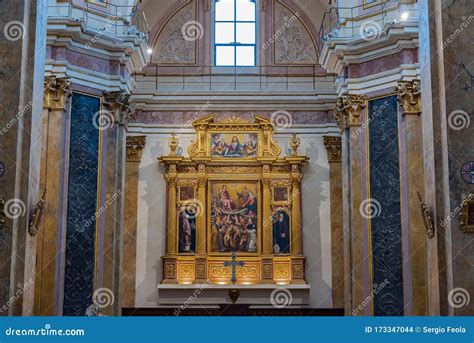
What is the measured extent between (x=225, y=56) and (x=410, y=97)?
7.61 m

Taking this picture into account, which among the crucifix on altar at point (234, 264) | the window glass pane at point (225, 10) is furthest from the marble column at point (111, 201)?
the window glass pane at point (225, 10)

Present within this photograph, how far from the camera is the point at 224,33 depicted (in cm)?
2147

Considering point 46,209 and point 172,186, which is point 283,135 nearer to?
point 172,186

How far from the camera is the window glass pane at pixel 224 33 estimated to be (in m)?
21.4

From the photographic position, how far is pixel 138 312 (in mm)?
17516

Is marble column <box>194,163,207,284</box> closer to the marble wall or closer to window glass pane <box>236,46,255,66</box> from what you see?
the marble wall

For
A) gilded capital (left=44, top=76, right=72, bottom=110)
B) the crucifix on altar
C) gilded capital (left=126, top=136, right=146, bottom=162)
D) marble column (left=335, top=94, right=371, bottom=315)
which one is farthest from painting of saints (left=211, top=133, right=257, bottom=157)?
gilded capital (left=44, top=76, right=72, bottom=110)

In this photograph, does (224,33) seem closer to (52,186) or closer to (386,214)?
(386,214)

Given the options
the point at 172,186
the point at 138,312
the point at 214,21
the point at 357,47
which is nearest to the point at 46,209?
the point at 138,312

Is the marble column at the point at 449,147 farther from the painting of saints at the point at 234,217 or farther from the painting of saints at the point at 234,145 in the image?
the painting of saints at the point at 234,145

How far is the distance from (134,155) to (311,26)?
618 centimetres

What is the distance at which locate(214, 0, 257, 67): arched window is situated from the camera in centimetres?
2136

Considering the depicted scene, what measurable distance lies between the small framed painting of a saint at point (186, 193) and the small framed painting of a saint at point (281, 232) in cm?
221

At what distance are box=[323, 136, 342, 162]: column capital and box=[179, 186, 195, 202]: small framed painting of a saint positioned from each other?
3690mm
